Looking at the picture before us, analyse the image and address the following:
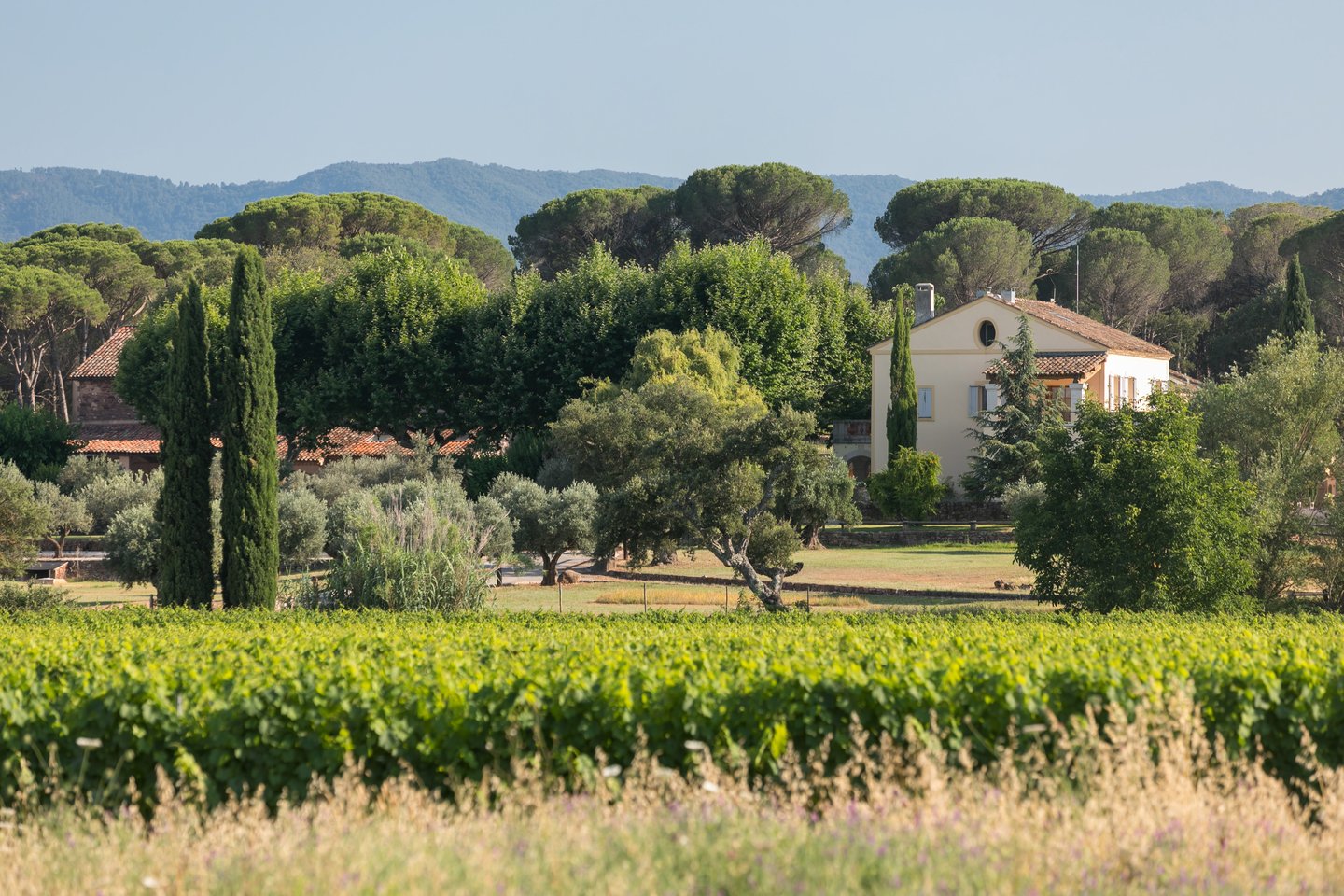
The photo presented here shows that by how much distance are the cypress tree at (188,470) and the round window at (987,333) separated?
36.7m

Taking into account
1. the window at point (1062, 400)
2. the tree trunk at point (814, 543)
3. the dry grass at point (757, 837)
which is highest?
the window at point (1062, 400)

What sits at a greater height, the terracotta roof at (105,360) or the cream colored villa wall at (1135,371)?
the terracotta roof at (105,360)

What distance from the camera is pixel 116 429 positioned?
2438 inches

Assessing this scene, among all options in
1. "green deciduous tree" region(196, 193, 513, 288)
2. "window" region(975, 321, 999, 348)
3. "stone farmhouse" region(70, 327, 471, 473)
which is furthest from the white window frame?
"green deciduous tree" region(196, 193, 513, 288)

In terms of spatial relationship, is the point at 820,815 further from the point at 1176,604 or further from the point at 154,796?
the point at 1176,604

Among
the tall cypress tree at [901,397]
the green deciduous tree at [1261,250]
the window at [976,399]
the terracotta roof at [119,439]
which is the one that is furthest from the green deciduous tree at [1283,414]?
the green deciduous tree at [1261,250]

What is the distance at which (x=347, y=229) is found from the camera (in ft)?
246

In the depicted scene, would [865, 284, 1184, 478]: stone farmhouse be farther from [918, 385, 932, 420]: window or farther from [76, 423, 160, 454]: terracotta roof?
[76, 423, 160, 454]: terracotta roof

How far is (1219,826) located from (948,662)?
2117 mm

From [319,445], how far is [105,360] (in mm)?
19373

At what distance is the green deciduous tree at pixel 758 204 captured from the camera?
244 ft

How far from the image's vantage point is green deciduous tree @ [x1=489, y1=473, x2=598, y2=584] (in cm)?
3297

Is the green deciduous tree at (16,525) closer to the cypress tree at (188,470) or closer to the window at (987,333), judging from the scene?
the cypress tree at (188,470)

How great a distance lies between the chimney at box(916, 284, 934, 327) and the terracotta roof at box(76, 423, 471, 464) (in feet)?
67.4
